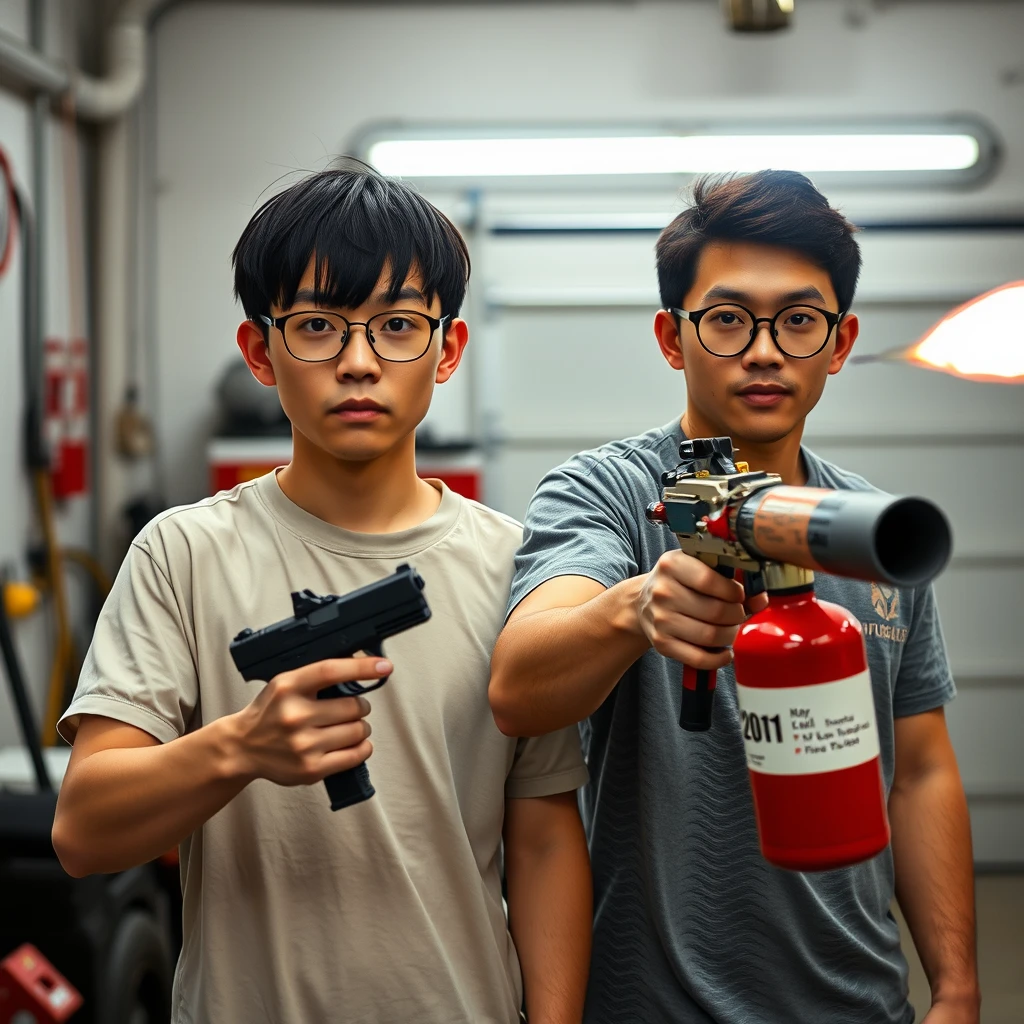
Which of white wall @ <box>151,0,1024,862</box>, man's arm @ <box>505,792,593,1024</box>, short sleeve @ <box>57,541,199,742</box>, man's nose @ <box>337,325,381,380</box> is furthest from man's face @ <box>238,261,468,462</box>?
white wall @ <box>151,0,1024,862</box>

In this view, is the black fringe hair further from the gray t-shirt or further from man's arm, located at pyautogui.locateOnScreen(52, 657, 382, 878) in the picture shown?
man's arm, located at pyautogui.locateOnScreen(52, 657, 382, 878)

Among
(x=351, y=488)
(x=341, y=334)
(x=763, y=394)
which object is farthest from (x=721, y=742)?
(x=341, y=334)

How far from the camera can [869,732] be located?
35.5 inches

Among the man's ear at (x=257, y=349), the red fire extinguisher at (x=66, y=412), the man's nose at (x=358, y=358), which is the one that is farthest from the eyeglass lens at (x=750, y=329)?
the red fire extinguisher at (x=66, y=412)

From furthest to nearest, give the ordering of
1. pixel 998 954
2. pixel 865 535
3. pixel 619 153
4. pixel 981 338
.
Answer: pixel 619 153 → pixel 998 954 → pixel 981 338 → pixel 865 535

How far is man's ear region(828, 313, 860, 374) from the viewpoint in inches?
52.6

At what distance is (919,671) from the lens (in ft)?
4.72

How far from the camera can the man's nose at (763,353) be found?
1.25m

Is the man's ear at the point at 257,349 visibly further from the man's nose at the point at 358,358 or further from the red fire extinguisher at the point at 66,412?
the red fire extinguisher at the point at 66,412

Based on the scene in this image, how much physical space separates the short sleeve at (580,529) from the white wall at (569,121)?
11.3 feet

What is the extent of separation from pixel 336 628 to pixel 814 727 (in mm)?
390

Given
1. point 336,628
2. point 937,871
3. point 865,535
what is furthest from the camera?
point 937,871

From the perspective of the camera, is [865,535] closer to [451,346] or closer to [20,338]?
[451,346]

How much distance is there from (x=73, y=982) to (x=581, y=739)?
1506 millimetres
